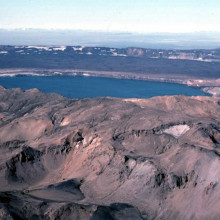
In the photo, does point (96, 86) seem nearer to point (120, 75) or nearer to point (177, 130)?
point (120, 75)

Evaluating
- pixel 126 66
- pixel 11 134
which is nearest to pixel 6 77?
pixel 126 66

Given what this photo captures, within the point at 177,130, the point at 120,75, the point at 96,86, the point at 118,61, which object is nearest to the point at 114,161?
the point at 177,130

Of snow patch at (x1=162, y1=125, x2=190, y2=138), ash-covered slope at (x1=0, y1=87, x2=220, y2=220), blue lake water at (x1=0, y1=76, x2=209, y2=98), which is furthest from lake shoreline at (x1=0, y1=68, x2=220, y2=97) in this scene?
snow patch at (x1=162, y1=125, x2=190, y2=138)

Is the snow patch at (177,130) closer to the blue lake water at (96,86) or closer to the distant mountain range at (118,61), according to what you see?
the blue lake water at (96,86)

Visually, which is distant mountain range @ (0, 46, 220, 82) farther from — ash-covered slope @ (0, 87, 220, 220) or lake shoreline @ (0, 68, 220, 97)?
ash-covered slope @ (0, 87, 220, 220)

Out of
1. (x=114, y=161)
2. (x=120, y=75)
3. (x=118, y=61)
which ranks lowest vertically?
(x=120, y=75)

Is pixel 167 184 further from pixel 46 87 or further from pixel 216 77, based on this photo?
pixel 216 77
